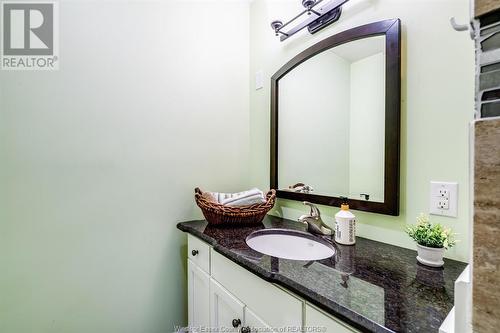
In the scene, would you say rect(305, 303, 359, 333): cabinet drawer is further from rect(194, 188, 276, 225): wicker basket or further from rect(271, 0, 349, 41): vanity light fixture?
rect(271, 0, 349, 41): vanity light fixture

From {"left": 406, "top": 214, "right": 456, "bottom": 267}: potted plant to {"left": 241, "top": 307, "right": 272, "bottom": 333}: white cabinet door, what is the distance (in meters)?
0.52

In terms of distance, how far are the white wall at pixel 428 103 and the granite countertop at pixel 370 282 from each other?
0.35ft

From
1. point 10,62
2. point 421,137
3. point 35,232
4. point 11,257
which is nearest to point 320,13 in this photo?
point 421,137

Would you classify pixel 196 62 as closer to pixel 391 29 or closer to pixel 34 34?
pixel 34 34

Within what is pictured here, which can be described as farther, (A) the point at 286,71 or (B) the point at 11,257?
(A) the point at 286,71

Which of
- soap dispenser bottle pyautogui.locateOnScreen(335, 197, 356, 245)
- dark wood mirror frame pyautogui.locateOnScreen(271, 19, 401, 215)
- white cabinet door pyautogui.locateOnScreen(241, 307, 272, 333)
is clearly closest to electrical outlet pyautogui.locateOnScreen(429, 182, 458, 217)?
dark wood mirror frame pyautogui.locateOnScreen(271, 19, 401, 215)

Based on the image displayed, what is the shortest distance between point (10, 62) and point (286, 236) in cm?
147

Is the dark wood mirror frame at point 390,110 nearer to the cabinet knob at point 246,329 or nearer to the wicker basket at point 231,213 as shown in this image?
the wicker basket at point 231,213

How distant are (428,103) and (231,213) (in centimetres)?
89

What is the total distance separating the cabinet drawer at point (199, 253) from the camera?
1163 mm

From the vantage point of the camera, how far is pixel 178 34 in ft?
4.87

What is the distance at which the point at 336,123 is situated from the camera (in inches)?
47.8

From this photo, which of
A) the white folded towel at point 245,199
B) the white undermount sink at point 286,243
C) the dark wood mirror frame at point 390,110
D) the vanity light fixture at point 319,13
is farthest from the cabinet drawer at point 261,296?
the vanity light fixture at point 319,13

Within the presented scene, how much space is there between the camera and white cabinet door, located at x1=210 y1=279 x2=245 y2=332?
3.03 ft
